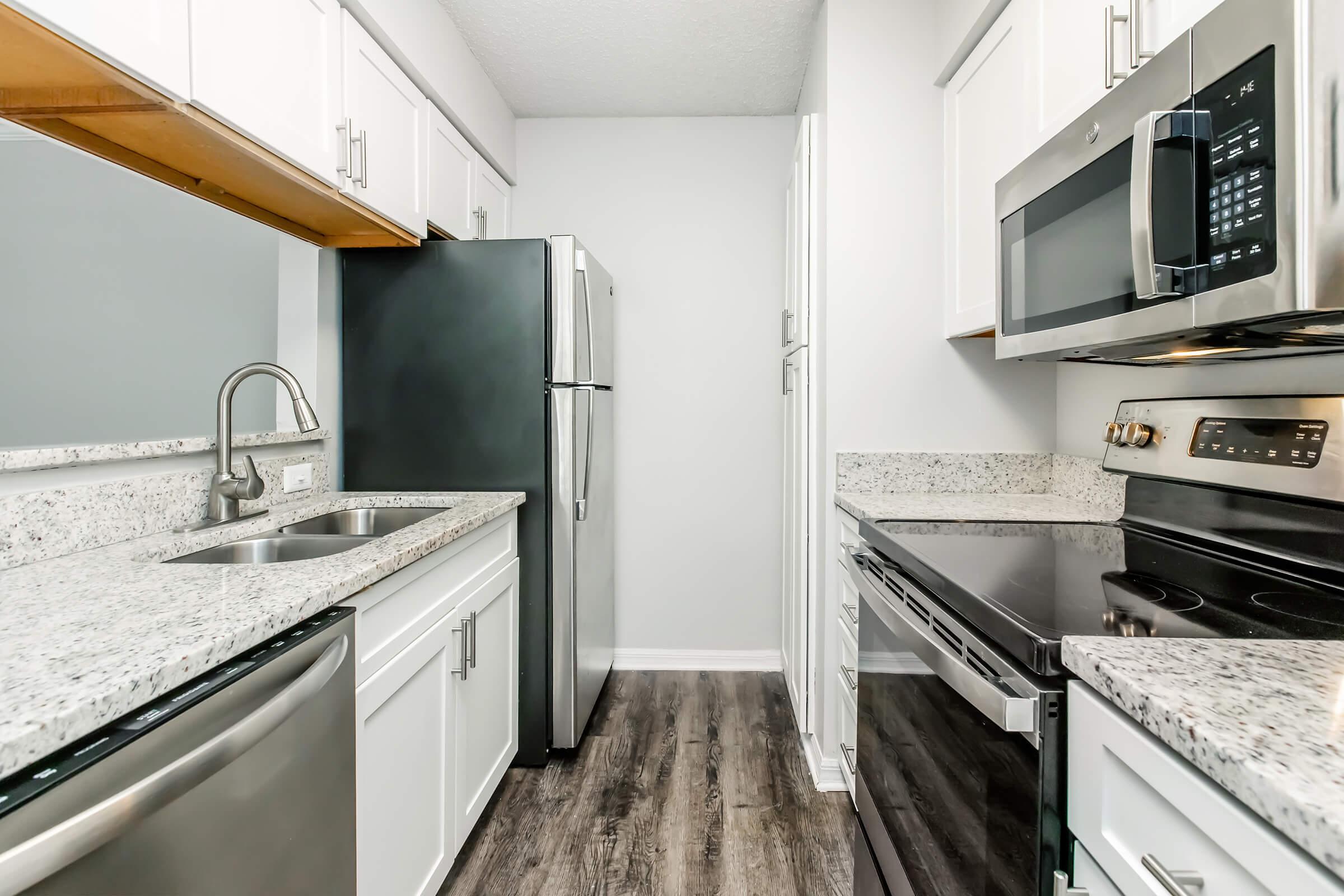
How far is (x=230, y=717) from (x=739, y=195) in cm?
280

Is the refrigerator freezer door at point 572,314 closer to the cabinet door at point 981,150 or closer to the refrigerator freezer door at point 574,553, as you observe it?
the refrigerator freezer door at point 574,553

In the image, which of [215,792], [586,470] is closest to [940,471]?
[586,470]

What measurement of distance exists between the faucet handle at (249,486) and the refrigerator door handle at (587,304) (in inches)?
41.2

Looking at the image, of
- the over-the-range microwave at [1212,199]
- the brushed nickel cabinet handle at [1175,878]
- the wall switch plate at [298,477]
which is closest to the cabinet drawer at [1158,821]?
the brushed nickel cabinet handle at [1175,878]

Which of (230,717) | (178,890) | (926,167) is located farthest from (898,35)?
(178,890)

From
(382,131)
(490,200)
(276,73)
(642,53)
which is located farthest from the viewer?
(490,200)

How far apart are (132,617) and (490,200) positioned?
2280 mm

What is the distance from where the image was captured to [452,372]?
214cm

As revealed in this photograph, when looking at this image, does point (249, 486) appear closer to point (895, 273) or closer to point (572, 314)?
point (572, 314)

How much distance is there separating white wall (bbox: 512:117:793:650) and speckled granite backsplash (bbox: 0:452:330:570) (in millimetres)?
1711

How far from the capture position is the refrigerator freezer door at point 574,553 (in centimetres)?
219

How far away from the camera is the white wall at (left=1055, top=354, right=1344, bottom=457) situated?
112 cm

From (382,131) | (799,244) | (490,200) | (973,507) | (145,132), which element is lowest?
(973,507)

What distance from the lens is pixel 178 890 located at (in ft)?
2.27
